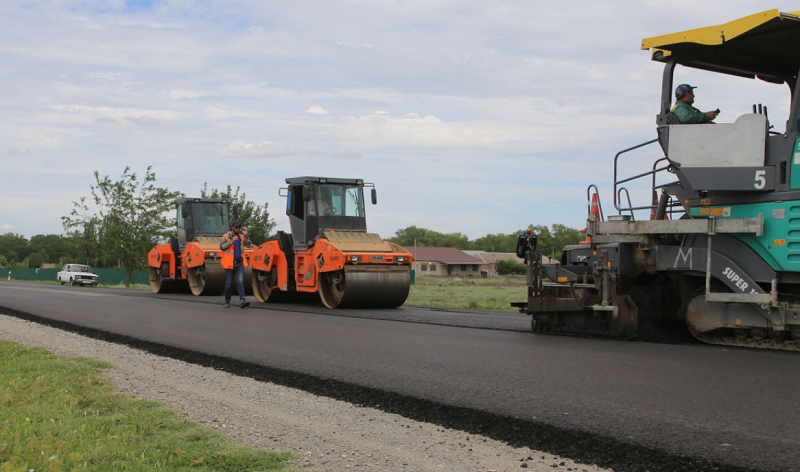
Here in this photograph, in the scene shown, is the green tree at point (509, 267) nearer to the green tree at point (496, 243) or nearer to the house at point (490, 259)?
the house at point (490, 259)

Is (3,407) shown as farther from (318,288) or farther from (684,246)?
(318,288)

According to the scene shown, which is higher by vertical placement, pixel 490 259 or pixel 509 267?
pixel 490 259

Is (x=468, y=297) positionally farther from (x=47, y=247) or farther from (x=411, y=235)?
(x=47, y=247)

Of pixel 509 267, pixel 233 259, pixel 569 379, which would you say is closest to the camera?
pixel 569 379

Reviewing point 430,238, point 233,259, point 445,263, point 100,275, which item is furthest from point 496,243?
point 233,259

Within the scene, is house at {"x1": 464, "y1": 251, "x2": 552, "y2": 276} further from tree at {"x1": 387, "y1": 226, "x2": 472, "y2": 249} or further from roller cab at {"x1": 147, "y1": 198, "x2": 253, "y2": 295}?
roller cab at {"x1": 147, "y1": 198, "x2": 253, "y2": 295}

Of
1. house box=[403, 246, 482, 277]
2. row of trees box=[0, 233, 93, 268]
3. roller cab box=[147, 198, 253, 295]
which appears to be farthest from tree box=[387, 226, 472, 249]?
roller cab box=[147, 198, 253, 295]

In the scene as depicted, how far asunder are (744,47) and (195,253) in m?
15.8

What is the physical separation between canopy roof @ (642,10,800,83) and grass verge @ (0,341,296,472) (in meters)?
6.00

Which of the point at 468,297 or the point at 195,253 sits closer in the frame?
the point at 195,253

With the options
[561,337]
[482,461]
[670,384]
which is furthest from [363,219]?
[482,461]

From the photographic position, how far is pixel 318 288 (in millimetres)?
14539

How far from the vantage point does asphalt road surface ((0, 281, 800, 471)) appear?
3.73 metres

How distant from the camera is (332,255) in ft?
45.3
